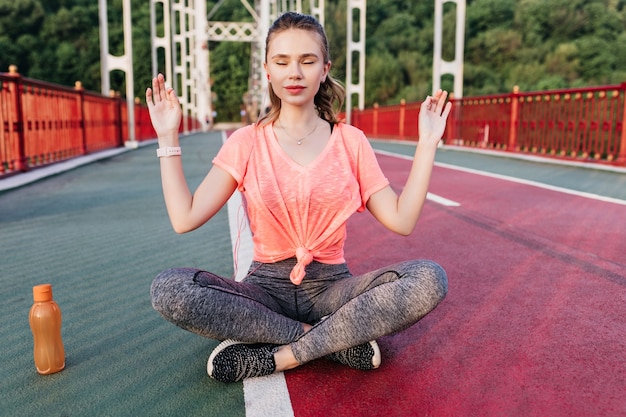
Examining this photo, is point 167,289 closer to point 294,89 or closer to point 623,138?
point 294,89

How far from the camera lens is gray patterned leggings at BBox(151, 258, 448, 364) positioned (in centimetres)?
211

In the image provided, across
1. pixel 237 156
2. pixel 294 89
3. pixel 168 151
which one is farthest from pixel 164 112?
pixel 294 89

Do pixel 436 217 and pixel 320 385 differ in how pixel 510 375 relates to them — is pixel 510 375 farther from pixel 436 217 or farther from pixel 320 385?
pixel 436 217

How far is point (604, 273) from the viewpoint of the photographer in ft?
11.9

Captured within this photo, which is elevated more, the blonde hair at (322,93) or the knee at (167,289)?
the blonde hair at (322,93)

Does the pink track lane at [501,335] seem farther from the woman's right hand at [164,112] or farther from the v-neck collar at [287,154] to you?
the woman's right hand at [164,112]

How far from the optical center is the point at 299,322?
2.32 metres

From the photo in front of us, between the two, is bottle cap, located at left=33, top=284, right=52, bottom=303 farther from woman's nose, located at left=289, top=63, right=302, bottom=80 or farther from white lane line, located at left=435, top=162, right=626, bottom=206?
white lane line, located at left=435, top=162, right=626, bottom=206

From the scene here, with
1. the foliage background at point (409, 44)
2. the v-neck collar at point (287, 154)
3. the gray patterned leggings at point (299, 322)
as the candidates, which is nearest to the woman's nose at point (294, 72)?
the v-neck collar at point (287, 154)

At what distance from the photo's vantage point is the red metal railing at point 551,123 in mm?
11195

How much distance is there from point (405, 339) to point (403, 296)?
20.1 inches

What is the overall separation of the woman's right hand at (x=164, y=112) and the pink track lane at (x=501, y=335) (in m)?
0.92

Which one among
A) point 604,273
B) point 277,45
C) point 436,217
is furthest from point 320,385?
point 436,217

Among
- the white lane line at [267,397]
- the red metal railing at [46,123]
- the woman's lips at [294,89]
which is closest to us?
the white lane line at [267,397]
